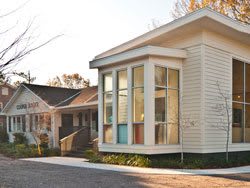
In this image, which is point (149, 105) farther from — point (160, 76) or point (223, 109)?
point (223, 109)

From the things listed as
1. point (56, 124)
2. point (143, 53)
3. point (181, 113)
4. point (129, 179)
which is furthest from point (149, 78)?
point (56, 124)

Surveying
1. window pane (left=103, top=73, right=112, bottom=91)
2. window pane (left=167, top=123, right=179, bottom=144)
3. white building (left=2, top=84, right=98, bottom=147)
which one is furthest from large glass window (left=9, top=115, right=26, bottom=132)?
window pane (left=167, top=123, right=179, bottom=144)

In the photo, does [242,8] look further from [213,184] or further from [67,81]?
[67,81]

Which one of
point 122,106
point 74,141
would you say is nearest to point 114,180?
point 122,106

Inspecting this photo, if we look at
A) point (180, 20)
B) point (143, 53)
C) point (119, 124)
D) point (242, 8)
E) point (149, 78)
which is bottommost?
point (119, 124)

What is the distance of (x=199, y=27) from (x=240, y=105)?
14.0ft

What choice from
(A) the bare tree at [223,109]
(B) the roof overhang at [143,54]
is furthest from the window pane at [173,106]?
(A) the bare tree at [223,109]

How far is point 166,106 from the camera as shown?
13.2 metres

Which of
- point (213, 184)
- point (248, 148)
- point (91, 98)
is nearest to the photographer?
point (213, 184)

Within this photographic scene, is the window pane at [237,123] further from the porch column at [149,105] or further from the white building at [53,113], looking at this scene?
the white building at [53,113]

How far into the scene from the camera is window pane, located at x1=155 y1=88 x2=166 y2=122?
42.4 ft

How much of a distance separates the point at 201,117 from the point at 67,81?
1973 inches

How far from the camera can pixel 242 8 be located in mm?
22125

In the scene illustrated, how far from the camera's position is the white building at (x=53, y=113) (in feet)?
75.1
